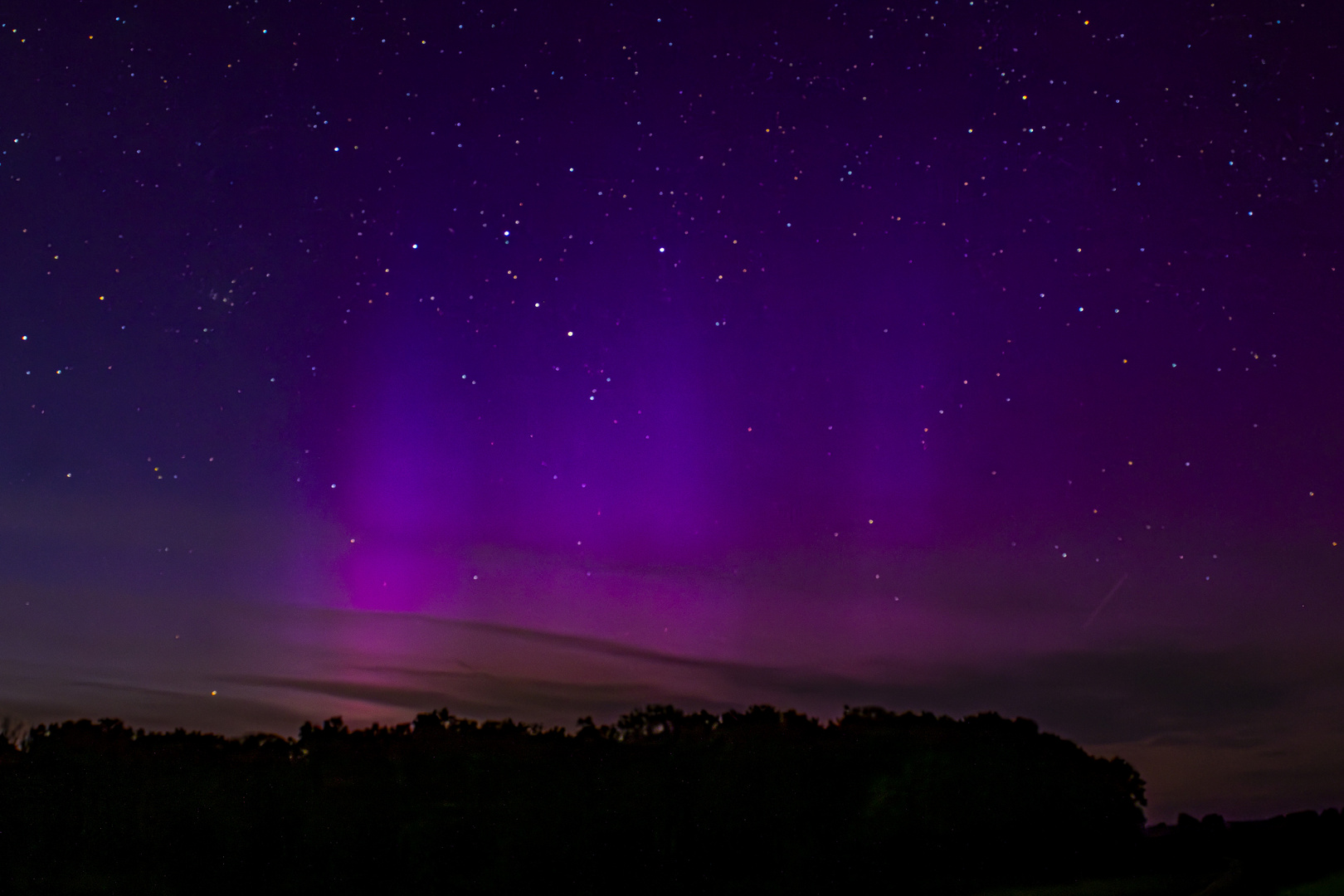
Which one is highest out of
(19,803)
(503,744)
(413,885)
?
(503,744)

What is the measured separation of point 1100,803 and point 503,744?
12.3m

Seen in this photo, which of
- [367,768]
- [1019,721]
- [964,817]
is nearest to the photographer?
[367,768]

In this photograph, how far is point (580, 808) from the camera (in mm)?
16250

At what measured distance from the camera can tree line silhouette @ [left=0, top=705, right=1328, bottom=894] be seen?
14562 millimetres

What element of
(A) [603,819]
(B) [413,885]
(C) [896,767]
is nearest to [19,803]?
(B) [413,885]

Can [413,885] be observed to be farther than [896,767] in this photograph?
No

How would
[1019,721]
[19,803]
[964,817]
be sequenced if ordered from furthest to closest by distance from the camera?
[1019,721]
[964,817]
[19,803]

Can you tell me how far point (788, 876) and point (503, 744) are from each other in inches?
216

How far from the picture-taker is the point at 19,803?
46.9ft

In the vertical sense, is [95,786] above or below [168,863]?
above

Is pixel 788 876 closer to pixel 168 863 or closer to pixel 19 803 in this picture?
pixel 168 863

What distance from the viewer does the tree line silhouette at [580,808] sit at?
573 inches

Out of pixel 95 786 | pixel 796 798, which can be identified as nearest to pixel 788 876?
pixel 796 798

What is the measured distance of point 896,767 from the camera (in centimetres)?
1795
